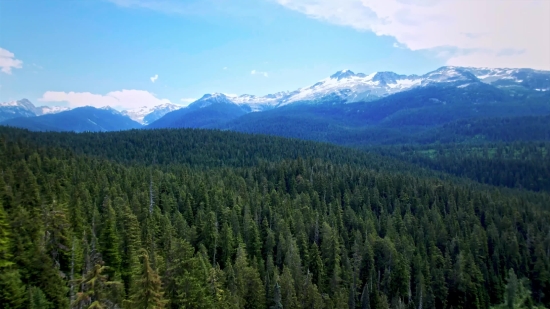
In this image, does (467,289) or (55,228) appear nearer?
(55,228)

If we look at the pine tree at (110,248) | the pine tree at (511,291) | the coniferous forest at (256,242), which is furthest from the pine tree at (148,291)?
the pine tree at (511,291)

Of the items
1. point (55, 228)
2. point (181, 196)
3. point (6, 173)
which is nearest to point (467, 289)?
point (181, 196)

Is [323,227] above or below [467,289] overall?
above

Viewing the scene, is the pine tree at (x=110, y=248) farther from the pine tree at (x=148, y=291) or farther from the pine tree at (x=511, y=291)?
the pine tree at (x=511, y=291)

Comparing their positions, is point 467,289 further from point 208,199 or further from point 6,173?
point 6,173

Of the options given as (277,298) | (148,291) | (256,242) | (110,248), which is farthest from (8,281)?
(256,242)

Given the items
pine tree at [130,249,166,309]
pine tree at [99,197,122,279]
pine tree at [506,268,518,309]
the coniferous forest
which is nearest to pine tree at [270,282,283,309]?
the coniferous forest

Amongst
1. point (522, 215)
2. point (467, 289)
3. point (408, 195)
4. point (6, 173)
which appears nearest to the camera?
point (6, 173)

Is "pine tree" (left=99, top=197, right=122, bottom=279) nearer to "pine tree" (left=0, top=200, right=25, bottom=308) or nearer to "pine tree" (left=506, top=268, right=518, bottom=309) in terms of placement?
"pine tree" (left=0, top=200, right=25, bottom=308)
